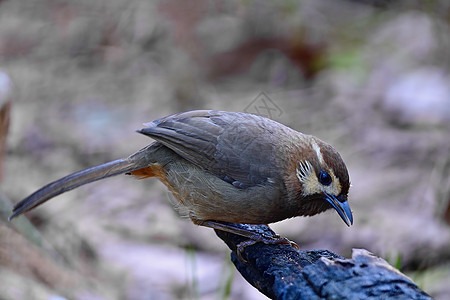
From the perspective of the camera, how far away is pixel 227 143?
3545 mm

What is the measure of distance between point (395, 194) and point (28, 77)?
4921 mm

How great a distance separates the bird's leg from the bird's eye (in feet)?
1.17

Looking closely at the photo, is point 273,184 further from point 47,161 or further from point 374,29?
point 374,29

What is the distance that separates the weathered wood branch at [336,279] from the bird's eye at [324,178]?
0.54 metres

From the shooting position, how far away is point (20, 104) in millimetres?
7406

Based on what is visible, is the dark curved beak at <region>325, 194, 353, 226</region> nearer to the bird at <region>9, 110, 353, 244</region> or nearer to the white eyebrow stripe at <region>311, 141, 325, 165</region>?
the bird at <region>9, 110, 353, 244</region>

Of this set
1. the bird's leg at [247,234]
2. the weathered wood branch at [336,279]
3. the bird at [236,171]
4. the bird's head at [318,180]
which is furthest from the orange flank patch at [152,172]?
the weathered wood branch at [336,279]

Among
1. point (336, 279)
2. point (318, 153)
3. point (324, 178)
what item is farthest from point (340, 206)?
point (336, 279)

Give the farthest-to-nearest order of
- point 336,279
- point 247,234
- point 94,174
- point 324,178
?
1. point 94,174
2. point 247,234
3. point 324,178
4. point 336,279

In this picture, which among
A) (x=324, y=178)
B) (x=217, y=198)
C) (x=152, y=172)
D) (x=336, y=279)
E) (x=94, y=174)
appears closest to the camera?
(x=336, y=279)

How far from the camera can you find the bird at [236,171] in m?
3.26

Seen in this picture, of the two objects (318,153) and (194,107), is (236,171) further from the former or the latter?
(194,107)

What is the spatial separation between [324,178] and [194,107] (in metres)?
→ 4.09

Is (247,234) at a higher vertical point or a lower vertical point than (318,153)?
lower
